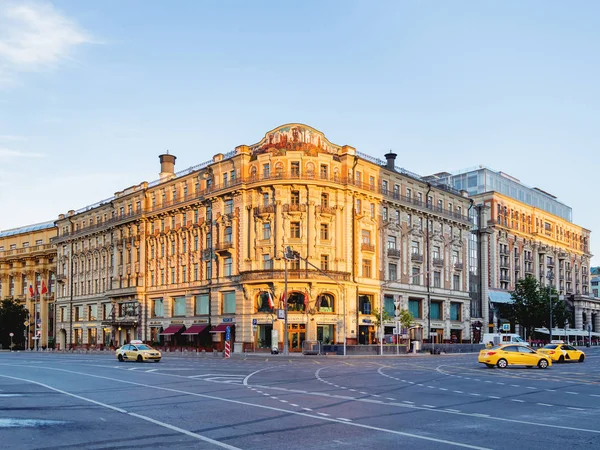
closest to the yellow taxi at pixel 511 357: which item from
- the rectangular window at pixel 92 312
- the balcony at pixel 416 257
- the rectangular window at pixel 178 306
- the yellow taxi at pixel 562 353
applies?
the yellow taxi at pixel 562 353

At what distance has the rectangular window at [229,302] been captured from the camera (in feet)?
232

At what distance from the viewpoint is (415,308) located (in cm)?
7975

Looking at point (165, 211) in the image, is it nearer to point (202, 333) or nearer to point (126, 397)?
point (202, 333)

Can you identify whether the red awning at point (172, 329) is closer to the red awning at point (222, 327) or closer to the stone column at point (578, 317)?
the red awning at point (222, 327)

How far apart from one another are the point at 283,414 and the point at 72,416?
509 centimetres

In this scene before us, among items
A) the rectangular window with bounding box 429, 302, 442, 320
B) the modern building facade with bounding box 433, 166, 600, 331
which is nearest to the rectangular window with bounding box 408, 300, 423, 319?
the rectangular window with bounding box 429, 302, 442, 320

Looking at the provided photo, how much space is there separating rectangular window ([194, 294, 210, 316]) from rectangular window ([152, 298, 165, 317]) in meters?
7.21

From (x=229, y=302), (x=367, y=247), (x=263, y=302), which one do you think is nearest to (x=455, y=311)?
(x=367, y=247)

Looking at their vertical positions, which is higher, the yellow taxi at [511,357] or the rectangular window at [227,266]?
the rectangular window at [227,266]

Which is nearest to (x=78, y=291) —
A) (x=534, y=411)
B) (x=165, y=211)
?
(x=165, y=211)

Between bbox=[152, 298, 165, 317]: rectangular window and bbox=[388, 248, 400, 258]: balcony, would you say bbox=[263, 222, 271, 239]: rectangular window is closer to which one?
bbox=[388, 248, 400, 258]: balcony

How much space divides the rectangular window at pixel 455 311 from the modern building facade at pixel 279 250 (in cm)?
26

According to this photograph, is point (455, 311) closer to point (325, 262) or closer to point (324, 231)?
point (325, 262)

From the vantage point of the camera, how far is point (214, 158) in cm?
7412
